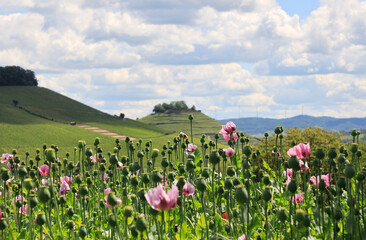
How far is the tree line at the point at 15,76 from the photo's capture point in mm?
137625

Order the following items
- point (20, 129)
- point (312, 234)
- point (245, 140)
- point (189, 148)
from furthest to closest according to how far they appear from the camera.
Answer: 1. point (20, 129)
2. point (189, 148)
3. point (245, 140)
4. point (312, 234)

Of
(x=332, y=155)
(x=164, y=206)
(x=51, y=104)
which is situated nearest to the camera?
(x=164, y=206)

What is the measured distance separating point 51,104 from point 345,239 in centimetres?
13425

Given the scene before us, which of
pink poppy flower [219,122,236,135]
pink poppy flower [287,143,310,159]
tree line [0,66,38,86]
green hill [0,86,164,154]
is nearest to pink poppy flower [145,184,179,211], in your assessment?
pink poppy flower [287,143,310,159]

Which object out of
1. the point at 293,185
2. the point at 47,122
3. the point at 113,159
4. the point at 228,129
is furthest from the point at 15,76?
the point at 293,185

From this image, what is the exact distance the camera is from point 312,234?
415 centimetres

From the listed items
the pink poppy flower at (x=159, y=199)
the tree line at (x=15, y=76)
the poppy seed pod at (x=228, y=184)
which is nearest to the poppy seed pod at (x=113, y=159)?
the poppy seed pod at (x=228, y=184)

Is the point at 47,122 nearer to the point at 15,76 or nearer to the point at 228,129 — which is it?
the point at 15,76

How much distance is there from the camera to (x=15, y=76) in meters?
139

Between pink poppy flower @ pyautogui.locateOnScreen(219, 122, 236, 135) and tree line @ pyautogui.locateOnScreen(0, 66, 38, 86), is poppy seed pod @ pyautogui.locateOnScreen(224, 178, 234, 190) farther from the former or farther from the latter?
tree line @ pyautogui.locateOnScreen(0, 66, 38, 86)

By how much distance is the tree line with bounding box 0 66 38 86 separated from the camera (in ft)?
452

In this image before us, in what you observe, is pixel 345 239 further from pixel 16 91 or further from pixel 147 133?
pixel 16 91

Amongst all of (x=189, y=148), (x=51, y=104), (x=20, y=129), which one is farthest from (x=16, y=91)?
(x=189, y=148)

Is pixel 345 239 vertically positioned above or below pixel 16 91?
below
